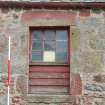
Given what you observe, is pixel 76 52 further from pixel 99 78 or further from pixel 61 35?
pixel 99 78

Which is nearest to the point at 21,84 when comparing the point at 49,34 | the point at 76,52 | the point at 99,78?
the point at 49,34

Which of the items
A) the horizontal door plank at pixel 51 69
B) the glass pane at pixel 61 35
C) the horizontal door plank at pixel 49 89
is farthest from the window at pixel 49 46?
the horizontal door plank at pixel 49 89

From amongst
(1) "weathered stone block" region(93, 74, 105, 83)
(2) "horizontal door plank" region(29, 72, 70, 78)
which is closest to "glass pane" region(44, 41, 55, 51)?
(2) "horizontal door plank" region(29, 72, 70, 78)

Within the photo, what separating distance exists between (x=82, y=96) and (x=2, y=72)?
78.4 inches

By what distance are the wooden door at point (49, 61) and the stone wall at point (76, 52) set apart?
0.24 meters

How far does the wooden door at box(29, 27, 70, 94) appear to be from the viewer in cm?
1235

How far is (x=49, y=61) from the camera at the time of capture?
40.8ft

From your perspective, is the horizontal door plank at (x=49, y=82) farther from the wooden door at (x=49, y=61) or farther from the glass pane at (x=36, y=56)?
the glass pane at (x=36, y=56)

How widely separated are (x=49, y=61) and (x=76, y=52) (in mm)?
720

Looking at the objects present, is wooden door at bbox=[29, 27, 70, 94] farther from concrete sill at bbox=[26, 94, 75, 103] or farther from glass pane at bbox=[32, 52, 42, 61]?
concrete sill at bbox=[26, 94, 75, 103]

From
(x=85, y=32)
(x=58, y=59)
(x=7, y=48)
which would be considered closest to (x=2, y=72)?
Result: (x=7, y=48)

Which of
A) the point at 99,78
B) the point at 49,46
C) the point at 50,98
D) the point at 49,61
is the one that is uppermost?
the point at 49,46

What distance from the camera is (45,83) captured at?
12.4 m

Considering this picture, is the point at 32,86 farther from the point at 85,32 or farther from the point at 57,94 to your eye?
the point at 85,32
